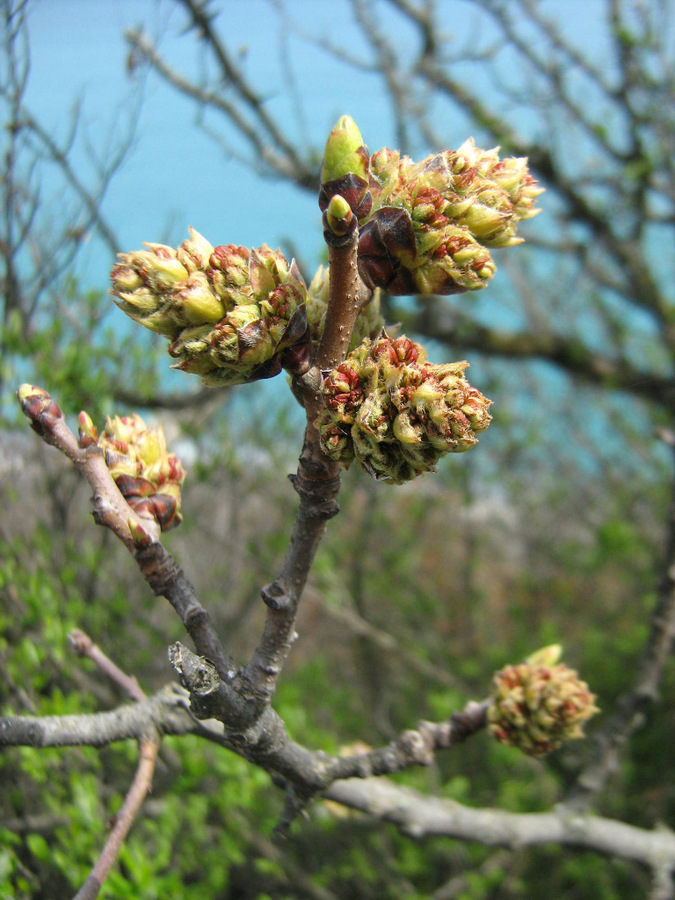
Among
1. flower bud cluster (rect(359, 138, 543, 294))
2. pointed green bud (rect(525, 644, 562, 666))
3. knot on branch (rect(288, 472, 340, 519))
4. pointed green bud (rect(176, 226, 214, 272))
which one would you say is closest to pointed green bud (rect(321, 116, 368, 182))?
flower bud cluster (rect(359, 138, 543, 294))

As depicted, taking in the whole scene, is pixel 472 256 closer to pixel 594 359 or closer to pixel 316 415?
pixel 316 415

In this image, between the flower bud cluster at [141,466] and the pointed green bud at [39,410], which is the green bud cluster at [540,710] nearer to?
the flower bud cluster at [141,466]

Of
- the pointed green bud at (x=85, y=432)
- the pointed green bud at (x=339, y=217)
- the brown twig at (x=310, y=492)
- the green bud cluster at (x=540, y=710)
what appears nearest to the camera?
the pointed green bud at (x=339, y=217)

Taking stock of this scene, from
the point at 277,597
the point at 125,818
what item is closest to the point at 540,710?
the point at 277,597

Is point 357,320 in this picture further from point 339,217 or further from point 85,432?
point 85,432

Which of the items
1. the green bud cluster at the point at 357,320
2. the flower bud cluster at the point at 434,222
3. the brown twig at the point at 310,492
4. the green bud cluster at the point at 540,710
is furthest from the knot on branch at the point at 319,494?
the green bud cluster at the point at 540,710

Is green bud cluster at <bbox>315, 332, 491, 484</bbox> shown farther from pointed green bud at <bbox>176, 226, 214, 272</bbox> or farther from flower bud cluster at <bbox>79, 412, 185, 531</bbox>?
flower bud cluster at <bbox>79, 412, 185, 531</bbox>

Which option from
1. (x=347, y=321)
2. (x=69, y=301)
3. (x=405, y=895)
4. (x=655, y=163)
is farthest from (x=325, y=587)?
(x=655, y=163)
